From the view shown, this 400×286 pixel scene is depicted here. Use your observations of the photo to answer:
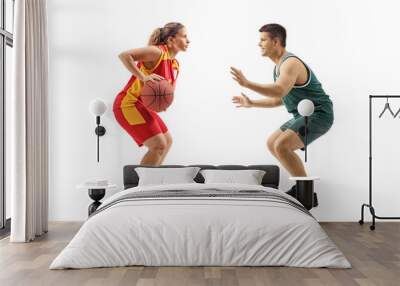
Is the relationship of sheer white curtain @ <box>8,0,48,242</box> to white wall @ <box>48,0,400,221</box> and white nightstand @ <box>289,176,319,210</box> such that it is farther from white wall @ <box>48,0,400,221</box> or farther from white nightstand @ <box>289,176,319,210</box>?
white nightstand @ <box>289,176,319,210</box>

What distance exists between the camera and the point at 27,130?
5.52 meters

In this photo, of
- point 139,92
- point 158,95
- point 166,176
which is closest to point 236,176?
point 166,176

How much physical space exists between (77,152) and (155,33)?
6.02 ft

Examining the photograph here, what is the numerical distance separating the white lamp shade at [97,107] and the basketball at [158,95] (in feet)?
1.68

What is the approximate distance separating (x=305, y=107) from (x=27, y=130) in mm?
3298

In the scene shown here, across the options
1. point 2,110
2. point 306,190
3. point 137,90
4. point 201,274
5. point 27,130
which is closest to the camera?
point 201,274

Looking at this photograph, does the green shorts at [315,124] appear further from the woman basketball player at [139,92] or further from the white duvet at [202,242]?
the white duvet at [202,242]

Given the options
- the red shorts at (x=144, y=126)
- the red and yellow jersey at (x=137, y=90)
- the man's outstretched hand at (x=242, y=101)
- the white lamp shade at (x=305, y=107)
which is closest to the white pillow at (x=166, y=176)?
the red shorts at (x=144, y=126)

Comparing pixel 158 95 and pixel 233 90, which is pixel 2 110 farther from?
pixel 233 90

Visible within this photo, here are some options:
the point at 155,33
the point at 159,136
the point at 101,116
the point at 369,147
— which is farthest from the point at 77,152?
the point at 369,147

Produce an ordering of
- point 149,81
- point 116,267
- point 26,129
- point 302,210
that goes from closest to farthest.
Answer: point 116,267 < point 302,210 < point 26,129 < point 149,81

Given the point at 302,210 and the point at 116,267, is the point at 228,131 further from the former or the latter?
the point at 116,267

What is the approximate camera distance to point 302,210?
15.4 feet

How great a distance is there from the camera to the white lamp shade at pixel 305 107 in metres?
6.54
